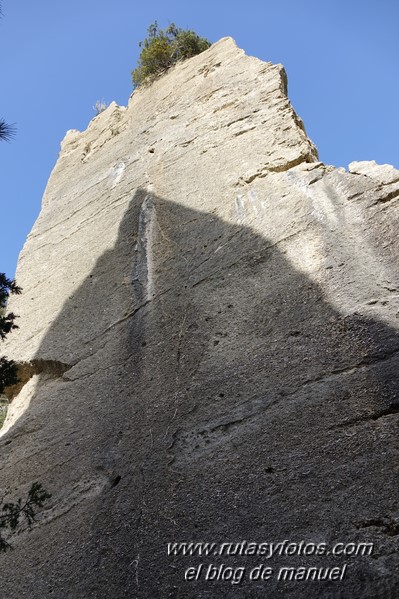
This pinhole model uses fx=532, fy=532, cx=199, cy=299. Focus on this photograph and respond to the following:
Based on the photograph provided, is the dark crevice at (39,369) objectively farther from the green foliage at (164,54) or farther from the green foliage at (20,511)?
the green foliage at (164,54)

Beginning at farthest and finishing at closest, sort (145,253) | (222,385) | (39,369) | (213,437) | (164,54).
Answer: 1. (164,54)
2. (145,253)
3. (39,369)
4. (222,385)
5. (213,437)

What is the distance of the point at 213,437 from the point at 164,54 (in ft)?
27.7

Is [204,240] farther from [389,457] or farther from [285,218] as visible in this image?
[389,457]

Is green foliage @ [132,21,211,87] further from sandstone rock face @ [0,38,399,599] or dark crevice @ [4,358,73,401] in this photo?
dark crevice @ [4,358,73,401]

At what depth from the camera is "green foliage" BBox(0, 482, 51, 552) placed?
3.50 meters

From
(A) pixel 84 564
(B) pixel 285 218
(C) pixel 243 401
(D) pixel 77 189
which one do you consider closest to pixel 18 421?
(A) pixel 84 564

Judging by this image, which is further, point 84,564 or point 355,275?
point 355,275

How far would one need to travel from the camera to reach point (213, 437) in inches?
135

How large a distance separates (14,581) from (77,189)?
5698 mm

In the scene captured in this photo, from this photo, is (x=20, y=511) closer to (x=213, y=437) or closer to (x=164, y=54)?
(x=213, y=437)

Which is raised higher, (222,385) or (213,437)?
(222,385)

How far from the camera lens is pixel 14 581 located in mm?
3396

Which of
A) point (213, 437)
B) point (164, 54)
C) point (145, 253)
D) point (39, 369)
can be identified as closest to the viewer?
point (213, 437)

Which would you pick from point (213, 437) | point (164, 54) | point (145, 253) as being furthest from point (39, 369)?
point (164, 54)
